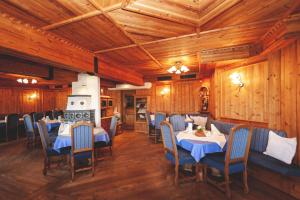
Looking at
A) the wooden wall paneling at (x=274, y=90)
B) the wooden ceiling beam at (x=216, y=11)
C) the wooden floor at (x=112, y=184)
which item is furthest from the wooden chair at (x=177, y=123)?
the wooden ceiling beam at (x=216, y=11)

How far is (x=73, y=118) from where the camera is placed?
14.8ft

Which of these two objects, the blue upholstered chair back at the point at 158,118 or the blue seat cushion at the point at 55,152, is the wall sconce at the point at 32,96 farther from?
the blue upholstered chair back at the point at 158,118

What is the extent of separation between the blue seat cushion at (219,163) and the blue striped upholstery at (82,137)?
7.22 feet

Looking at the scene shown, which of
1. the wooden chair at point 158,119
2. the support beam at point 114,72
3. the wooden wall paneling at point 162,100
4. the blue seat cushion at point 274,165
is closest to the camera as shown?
the blue seat cushion at point 274,165

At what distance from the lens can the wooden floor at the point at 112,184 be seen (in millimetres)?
2438

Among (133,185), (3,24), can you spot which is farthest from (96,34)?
(133,185)

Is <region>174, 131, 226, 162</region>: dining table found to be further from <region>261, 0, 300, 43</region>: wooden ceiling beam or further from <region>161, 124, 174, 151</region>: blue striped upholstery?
<region>261, 0, 300, 43</region>: wooden ceiling beam

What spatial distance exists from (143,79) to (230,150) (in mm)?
5507

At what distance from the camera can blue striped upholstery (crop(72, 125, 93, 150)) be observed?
9.32 feet

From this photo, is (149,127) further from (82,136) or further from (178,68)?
(82,136)

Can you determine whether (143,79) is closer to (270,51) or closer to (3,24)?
(270,51)

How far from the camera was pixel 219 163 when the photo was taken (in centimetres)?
246

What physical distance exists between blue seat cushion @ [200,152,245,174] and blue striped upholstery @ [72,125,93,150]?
2.20m

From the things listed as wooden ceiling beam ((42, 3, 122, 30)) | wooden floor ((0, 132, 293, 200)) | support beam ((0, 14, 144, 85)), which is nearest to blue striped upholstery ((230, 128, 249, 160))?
wooden floor ((0, 132, 293, 200))
